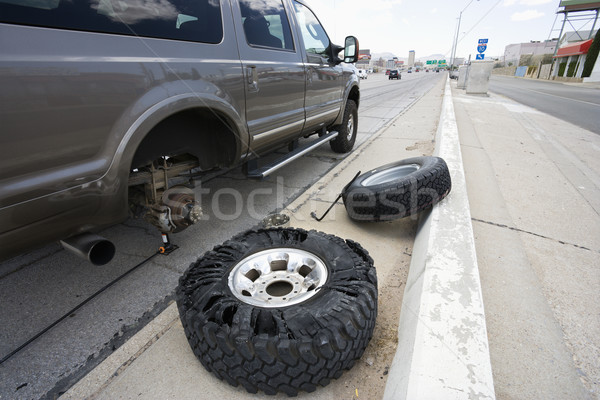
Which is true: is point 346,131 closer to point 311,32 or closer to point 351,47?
point 351,47

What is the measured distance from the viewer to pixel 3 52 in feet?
3.83

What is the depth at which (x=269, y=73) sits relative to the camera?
9.00ft

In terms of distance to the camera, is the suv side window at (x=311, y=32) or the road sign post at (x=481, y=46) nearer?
the suv side window at (x=311, y=32)

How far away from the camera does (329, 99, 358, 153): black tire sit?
5.11 meters

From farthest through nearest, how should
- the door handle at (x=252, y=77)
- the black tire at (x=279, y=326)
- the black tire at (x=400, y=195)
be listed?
the black tire at (x=400, y=195) → the door handle at (x=252, y=77) → the black tire at (x=279, y=326)

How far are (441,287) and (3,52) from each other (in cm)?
216

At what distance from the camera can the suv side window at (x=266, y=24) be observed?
2631 mm

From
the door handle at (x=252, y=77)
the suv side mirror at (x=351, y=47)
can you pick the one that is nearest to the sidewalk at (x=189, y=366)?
the door handle at (x=252, y=77)

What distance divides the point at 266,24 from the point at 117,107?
197 centimetres

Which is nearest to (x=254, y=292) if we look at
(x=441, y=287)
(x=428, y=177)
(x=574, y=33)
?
(x=441, y=287)

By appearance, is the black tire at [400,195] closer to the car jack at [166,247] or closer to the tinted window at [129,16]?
the car jack at [166,247]

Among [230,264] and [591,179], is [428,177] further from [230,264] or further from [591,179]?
[591,179]

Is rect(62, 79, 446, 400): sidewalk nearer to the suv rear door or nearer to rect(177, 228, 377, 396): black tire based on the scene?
rect(177, 228, 377, 396): black tire

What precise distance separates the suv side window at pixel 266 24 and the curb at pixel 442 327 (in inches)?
83.0
